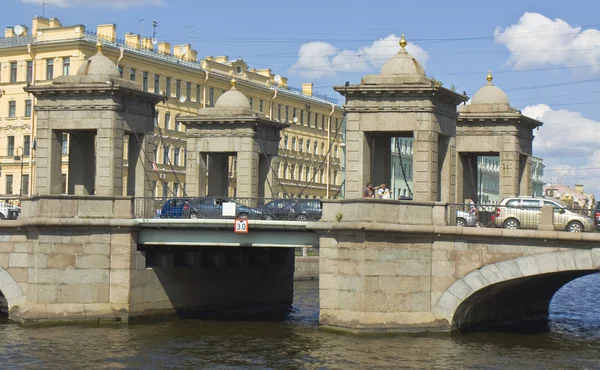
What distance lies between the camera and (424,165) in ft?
115

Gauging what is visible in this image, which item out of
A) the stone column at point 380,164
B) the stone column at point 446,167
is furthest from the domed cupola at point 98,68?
the stone column at point 446,167

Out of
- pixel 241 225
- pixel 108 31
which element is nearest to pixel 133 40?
pixel 108 31

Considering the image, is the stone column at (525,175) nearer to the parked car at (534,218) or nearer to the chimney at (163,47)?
the parked car at (534,218)

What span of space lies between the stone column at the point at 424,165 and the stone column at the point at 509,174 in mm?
8964

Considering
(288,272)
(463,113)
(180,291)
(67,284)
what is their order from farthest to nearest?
(288,272) < (463,113) < (180,291) < (67,284)

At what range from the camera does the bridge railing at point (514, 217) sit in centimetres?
3459

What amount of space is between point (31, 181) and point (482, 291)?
150 ft

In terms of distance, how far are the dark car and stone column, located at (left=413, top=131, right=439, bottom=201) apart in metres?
6.09

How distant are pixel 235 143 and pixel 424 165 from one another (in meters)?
10.8

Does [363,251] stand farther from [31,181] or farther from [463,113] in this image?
[31,181]

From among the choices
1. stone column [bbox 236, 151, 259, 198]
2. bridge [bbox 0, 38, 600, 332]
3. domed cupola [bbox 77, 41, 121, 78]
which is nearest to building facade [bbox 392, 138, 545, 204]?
stone column [bbox 236, 151, 259, 198]

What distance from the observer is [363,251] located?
3378 cm

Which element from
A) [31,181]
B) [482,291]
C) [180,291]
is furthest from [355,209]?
[31,181]

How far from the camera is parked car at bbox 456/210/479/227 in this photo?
35844 mm
